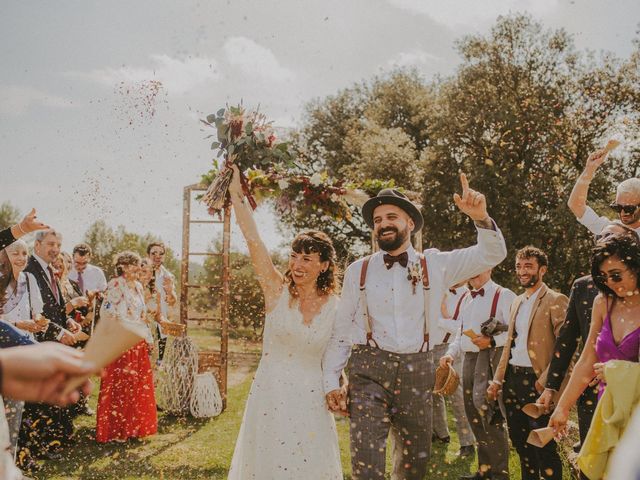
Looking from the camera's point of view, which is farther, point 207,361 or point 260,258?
point 207,361

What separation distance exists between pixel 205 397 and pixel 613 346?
6547 mm

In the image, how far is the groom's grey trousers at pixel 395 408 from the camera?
3762 millimetres

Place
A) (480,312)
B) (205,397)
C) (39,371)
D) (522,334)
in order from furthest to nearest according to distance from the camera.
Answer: (205,397) < (480,312) < (522,334) < (39,371)

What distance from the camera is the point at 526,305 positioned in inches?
200

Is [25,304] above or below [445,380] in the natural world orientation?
above

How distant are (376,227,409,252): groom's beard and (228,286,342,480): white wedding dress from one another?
0.64 m

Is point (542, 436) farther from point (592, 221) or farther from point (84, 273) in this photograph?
point (84, 273)

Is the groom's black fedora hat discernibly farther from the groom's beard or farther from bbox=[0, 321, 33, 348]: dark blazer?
bbox=[0, 321, 33, 348]: dark blazer

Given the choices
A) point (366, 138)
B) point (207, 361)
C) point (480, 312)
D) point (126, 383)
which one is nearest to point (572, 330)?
point (480, 312)

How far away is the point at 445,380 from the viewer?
14.3 feet

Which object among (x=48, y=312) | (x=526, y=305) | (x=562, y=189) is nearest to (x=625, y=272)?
(x=526, y=305)

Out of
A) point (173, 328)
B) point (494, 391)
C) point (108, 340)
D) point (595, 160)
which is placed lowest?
point (494, 391)

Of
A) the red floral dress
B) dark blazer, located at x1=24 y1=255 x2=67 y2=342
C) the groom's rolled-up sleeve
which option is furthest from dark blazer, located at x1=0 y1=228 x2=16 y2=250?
the groom's rolled-up sleeve

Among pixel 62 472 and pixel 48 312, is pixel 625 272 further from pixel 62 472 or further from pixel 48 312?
pixel 48 312
